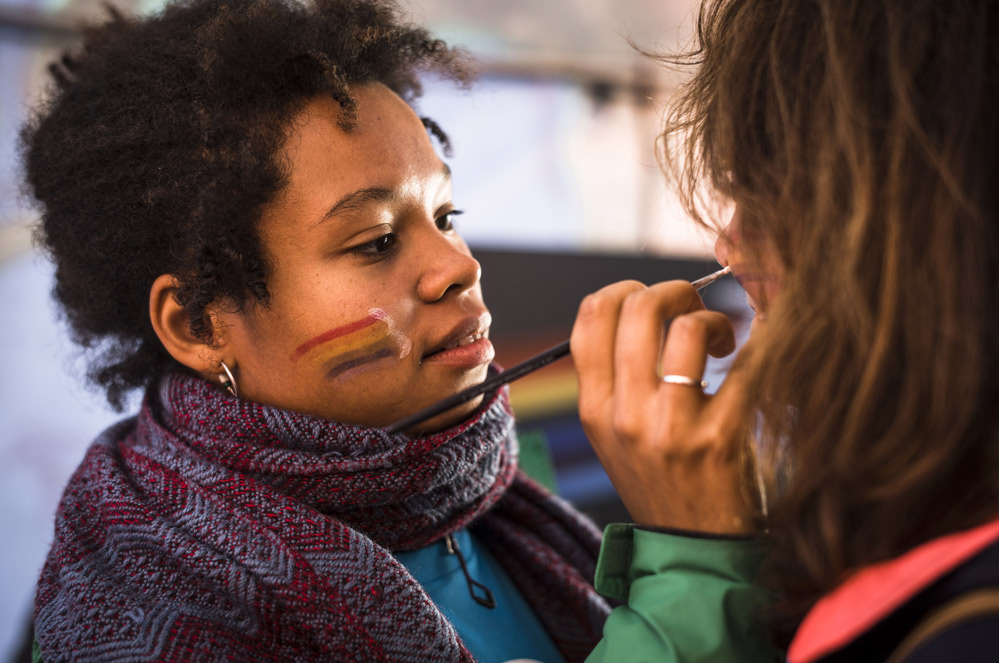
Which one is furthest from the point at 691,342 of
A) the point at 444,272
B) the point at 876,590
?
the point at 444,272

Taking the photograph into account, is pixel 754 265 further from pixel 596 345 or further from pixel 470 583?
pixel 470 583

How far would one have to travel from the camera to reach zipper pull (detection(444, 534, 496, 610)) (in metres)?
1.07

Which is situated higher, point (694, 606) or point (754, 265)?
point (754, 265)

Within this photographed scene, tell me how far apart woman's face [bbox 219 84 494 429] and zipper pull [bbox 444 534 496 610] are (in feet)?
0.63

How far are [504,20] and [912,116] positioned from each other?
1.81 m

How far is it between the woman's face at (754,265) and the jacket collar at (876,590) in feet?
0.87

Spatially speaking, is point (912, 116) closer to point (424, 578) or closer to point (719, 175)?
point (719, 175)

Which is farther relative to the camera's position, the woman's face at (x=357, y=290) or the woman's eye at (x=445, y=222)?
the woman's eye at (x=445, y=222)

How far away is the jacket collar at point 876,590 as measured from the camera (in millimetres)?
583

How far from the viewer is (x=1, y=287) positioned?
1896mm

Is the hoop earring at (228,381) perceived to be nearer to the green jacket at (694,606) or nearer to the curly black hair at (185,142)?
the curly black hair at (185,142)

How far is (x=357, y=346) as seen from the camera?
99 cm

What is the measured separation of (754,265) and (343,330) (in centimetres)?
52

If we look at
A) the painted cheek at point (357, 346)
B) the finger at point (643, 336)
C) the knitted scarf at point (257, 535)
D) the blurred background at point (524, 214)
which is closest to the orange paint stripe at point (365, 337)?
the painted cheek at point (357, 346)
